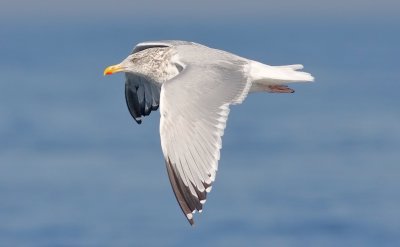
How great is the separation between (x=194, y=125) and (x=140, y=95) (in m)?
1.58

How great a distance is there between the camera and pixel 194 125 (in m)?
5.67

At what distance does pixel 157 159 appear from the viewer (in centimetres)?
1341

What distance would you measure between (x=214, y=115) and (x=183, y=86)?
0.64 ft

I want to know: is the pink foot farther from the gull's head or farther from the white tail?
the gull's head

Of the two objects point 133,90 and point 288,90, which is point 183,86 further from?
point 133,90

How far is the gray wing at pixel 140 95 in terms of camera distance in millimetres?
7172

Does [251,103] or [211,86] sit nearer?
[211,86]

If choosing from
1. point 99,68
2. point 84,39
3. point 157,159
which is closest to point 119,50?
point 99,68

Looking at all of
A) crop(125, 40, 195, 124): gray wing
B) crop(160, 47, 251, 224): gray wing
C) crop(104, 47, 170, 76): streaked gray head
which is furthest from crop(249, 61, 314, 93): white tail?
crop(125, 40, 195, 124): gray wing

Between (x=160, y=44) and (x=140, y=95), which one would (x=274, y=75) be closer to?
(x=160, y=44)

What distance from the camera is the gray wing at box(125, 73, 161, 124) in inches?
282

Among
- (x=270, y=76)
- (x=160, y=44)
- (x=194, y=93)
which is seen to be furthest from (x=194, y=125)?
(x=160, y=44)

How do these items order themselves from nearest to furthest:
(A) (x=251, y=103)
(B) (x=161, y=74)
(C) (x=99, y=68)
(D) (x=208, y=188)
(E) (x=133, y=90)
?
(D) (x=208, y=188) → (B) (x=161, y=74) → (E) (x=133, y=90) → (A) (x=251, y=103) → (C) (x=99, y=68)

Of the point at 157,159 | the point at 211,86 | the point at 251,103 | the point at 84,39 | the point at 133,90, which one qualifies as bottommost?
the point at 84,39
